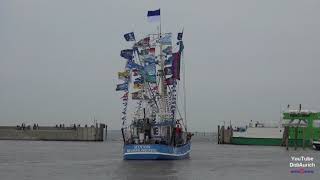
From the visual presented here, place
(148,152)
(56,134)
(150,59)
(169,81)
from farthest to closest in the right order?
(56,134) < (169,81) < (150,59) < (148,152)

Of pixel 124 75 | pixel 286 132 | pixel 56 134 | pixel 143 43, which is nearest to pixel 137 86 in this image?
pixel 124 75

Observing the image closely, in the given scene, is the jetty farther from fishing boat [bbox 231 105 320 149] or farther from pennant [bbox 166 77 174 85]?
pennant [bbox 166 77 174 85]

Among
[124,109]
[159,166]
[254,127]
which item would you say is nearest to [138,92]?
[124,109]

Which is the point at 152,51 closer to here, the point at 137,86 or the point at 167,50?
the point at 167,50

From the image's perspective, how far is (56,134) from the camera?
19388 centimetres

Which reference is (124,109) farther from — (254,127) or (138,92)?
(254,127)

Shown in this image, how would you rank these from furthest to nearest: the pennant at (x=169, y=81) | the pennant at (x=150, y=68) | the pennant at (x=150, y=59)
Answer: the pennant at (x=169, y=81), the pennant at (x=150, y=59), the pennant at (x=150, y=68)

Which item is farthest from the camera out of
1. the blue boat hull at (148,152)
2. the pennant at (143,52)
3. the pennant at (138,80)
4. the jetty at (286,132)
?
the jetty at (286,132)

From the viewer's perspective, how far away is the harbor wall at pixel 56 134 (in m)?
189

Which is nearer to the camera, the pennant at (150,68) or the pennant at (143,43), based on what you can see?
Answer: the pennant at (150,68)

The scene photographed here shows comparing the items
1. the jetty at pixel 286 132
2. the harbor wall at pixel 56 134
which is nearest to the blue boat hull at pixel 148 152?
the jetty at pixel 286 132

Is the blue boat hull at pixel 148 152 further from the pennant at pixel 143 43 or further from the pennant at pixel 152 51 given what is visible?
the pennant at pixel 143 43

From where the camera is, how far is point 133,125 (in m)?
70.4

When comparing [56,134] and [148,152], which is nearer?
[148,152]
